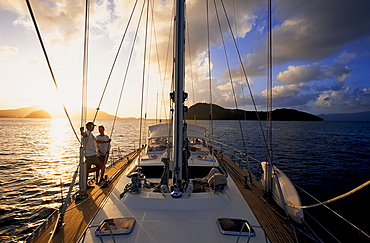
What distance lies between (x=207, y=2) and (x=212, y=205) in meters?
7.27

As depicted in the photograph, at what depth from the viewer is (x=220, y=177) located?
14.1ft

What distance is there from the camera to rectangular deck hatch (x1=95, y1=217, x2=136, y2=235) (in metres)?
2.83

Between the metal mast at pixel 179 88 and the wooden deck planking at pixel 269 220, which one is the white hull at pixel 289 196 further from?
the metal mast at pixel 179 88

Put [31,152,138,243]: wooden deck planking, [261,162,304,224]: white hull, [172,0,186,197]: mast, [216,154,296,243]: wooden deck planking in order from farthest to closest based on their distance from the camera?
[172,0,186,197]: mast → [261,162,304,224]: white hull → [216,154,296,243]: wooden deck planking → [31,152,138,243]: wooden deck planking

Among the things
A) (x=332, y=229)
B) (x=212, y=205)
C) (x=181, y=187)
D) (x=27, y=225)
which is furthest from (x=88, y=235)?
(x=332, y=229)

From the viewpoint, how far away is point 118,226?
296 centimetres

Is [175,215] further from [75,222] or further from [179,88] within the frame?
[179,88]

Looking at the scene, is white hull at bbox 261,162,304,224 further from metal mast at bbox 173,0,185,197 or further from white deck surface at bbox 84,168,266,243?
metal mast at bbox 173,0,185,197

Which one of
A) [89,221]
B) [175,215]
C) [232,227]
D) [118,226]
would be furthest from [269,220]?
[89,221]

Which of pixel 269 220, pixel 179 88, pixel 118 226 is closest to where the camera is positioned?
pixel 118 226

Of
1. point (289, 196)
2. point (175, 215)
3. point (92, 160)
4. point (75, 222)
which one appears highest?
point (92, 160)

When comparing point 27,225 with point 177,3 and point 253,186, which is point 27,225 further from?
point 177,3

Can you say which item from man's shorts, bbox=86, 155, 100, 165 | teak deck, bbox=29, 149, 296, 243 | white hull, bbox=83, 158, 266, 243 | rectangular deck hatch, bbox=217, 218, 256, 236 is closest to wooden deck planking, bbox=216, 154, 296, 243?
teak deck, bbox=29, 149, 296, 243

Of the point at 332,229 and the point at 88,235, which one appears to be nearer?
the point at 88,235
